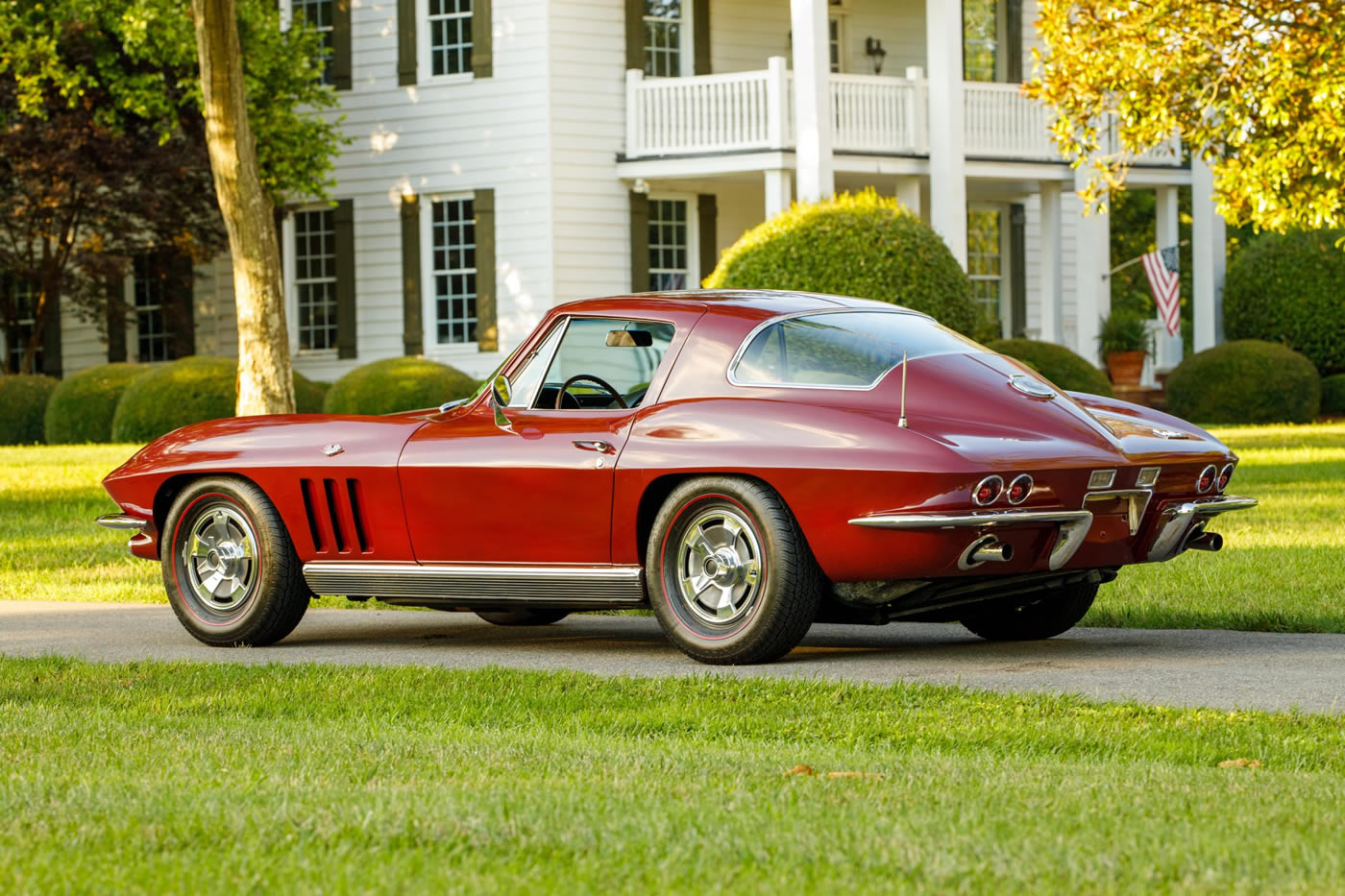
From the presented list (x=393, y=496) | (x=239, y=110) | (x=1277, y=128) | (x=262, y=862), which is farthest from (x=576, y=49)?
(x=262, y=862)

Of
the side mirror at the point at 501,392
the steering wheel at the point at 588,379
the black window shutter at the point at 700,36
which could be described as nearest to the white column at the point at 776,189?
the black window shutter at the point at 700,36

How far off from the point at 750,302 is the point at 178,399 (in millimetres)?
18138

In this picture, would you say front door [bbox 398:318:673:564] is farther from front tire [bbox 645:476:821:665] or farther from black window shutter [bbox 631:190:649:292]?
black window shutter [bbox 631:190:649:292]

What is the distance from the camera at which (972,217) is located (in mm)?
31500

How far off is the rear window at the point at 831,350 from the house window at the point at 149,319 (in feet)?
78.3

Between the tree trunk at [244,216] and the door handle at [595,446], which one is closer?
the door handle at [595,446]

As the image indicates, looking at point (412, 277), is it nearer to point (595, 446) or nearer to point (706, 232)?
point (706, 232)

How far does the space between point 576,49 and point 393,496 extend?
19.1 meters

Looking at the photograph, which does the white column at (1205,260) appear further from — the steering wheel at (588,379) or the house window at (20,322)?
the steering wheel at (588,379)

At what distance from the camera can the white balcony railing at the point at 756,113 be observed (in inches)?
1048

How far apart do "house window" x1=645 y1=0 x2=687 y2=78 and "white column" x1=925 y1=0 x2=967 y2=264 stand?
11.8 feet

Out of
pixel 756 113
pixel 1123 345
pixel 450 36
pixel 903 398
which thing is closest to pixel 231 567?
pixel 903 398

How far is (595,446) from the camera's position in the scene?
8.15 m

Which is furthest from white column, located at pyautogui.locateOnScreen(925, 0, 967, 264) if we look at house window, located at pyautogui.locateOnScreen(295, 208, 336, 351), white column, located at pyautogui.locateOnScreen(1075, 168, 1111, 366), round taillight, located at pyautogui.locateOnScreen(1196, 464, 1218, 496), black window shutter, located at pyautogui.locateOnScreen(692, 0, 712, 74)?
round taillight, located at pyautogui.locateOnScreen(1196, 464, 1218, 496)
